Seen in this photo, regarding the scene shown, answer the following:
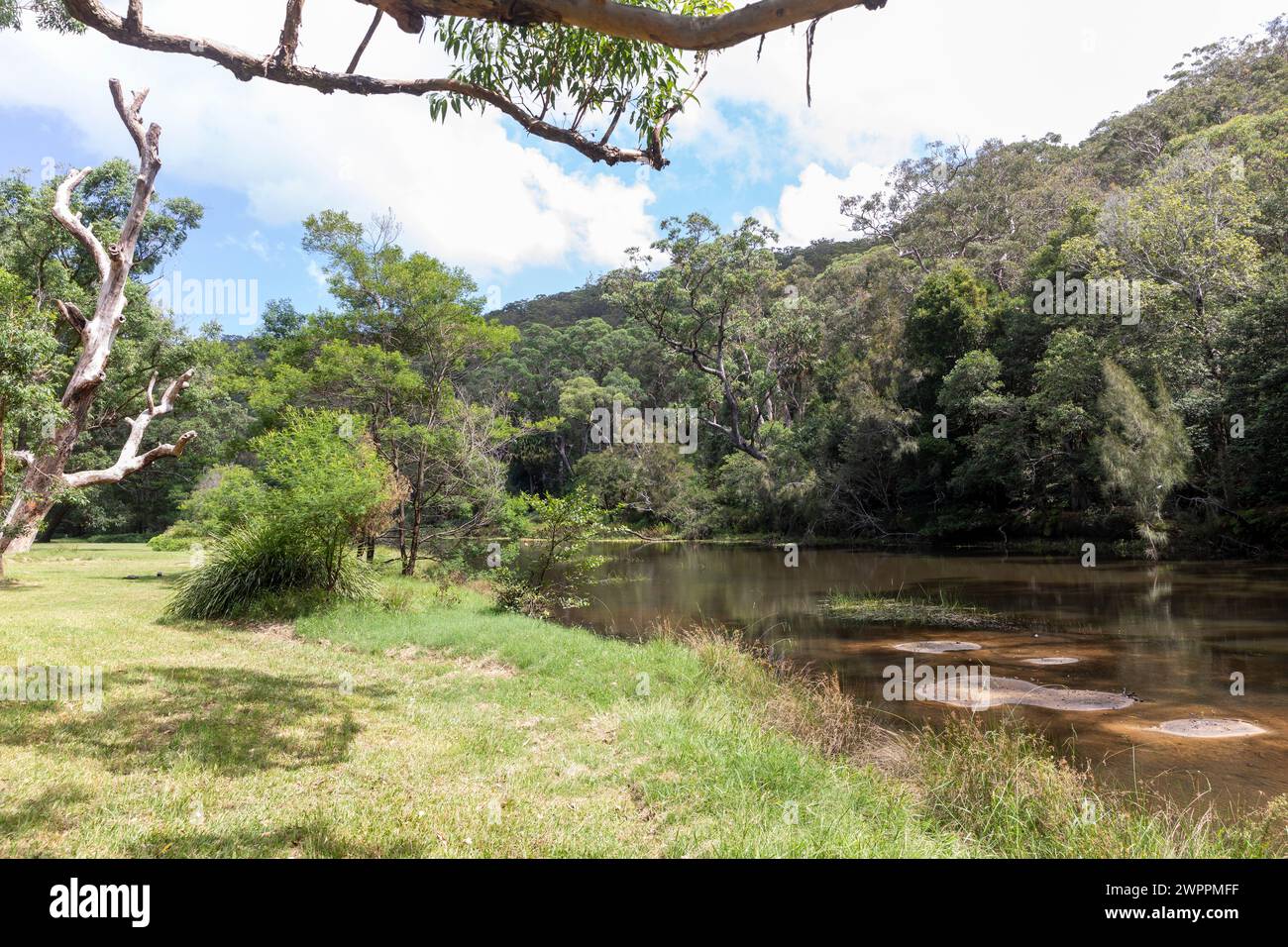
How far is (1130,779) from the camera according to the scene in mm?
6520

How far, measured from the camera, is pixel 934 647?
1251 cm

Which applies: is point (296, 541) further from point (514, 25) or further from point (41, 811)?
point (514, 25)

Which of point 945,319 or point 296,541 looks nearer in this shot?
point 296,541

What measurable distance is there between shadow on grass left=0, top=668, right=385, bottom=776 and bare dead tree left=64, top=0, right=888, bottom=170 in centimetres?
411

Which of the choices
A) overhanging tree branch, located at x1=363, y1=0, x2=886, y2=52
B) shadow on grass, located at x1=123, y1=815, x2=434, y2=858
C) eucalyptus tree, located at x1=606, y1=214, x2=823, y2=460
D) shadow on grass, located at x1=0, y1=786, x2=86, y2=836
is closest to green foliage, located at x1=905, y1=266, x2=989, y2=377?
eucalyptus tree, located at x1=606, y1=214, x2=823, y2=460

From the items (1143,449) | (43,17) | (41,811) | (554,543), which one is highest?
(43,17)

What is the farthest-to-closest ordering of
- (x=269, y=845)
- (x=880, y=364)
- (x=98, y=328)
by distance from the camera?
1. (x=880, y=364)
2. (x=98, y=328)
3. (x=269, y=845)

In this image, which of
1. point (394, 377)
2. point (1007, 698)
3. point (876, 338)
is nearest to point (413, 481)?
point (394, 377)

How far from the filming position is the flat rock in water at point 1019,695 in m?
8.91

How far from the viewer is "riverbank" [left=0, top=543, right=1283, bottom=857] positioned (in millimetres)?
3641

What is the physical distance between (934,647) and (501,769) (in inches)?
387

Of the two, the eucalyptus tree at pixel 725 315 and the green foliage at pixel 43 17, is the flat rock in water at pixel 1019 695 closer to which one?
the green foliage at pixel 43 17

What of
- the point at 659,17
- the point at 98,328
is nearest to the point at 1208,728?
the point at 659,17
